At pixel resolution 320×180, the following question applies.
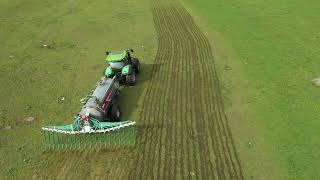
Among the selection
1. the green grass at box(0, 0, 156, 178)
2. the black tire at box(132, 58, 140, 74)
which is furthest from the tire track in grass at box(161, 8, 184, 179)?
the black tire at box(132, 58, 140, 74)

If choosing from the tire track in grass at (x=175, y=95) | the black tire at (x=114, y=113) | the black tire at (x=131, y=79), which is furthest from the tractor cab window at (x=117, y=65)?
the black tire at (x=114, y=113)

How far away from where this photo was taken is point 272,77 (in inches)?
952

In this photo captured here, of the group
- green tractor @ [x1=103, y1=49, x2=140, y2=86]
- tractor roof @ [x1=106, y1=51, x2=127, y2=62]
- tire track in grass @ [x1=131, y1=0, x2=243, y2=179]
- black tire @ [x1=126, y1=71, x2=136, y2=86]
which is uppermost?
tractor roof @ [x1=106, y1=51, x2=127, y2=62]

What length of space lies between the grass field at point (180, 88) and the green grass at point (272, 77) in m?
0.07

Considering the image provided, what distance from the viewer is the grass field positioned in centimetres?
1639

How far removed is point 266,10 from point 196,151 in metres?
25.1

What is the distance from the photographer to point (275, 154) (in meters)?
16.9

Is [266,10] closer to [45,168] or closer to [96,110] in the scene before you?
[96,110]

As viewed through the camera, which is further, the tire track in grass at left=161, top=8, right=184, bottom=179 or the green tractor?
the green tractor

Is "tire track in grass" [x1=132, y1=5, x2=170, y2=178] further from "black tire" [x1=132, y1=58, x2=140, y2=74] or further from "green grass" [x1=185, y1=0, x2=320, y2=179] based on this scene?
"green grass" [x1=185, y1=0, x2=320, y2=179]

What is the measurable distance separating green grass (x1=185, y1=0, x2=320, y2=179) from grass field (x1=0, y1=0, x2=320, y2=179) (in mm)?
Answer: 65

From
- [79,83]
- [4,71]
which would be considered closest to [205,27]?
[79,83]

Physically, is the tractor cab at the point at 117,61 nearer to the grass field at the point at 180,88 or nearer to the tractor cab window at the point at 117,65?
the tractor cab window at the point at 117,65

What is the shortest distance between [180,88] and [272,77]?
5667mm
